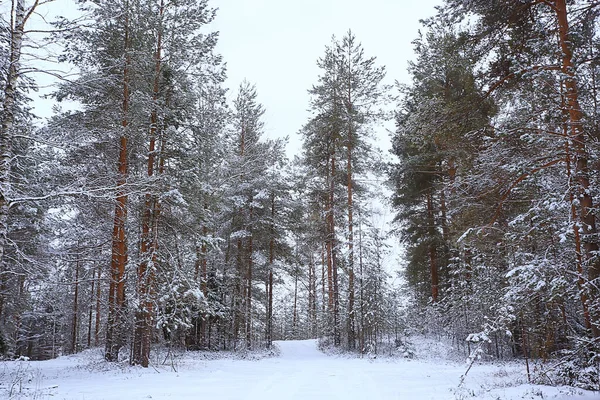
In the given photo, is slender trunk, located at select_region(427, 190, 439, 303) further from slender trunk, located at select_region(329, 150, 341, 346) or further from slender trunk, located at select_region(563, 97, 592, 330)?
slender trunk, located at select_region(563, 97, 592, 330)

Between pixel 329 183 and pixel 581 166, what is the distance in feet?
49.1

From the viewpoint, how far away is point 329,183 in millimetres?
21219

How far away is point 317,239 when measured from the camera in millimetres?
20594

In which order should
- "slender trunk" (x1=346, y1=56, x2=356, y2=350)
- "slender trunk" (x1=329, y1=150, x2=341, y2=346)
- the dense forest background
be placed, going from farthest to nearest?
"slender trunk" (x1=329, y1=150, x2=341, y2=346), "slender trunk" (x1=346, y1=56, x2=356, y2=350), the dense forest background

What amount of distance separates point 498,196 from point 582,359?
11.5 ft

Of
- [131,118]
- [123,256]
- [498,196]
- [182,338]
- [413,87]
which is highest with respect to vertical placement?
[413,87]

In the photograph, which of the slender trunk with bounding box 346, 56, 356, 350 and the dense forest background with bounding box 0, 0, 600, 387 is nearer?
the dense forest background with bounding box 0, 0, 600, 387

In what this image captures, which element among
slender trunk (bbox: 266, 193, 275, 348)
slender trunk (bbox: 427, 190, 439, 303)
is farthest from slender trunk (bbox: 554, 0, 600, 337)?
slender trunk (bbox: 266, 193, 275, 348)

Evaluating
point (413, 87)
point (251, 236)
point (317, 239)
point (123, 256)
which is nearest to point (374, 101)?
point (413, 87)

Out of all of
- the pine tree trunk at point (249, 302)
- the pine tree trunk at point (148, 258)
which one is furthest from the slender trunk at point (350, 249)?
the pine tree trunk at point (148, 258)

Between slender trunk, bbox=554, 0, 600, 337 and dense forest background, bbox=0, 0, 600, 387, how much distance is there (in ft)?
0.17

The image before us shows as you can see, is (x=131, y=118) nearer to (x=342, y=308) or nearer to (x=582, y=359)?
(x=582, y=359)

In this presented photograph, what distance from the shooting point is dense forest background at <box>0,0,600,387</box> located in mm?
6691

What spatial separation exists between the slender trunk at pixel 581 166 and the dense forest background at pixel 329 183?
0.05 m
